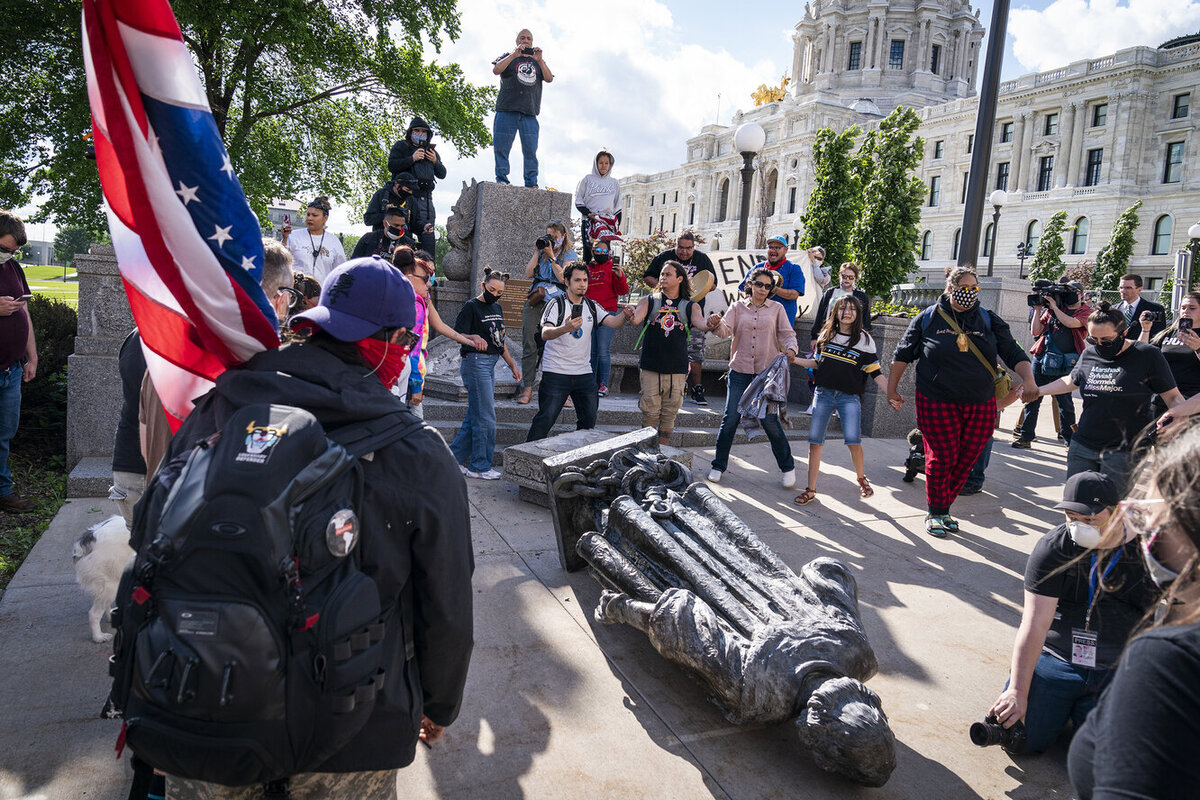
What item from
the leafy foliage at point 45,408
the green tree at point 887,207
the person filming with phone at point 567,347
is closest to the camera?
the person filming with phone at point 567,347

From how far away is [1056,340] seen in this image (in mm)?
9305

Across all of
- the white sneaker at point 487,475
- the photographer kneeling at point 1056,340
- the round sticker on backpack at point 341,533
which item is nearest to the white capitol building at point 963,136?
the photographer kneeling at point 1056,340

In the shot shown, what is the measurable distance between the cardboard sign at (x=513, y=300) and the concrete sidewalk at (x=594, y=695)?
501 cm

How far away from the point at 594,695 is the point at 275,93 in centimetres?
2008

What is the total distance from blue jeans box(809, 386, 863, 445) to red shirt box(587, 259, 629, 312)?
112 inches

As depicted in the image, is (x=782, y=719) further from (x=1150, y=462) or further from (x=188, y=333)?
(x=188, y=333)

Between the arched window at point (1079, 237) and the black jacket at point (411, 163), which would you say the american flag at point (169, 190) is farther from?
the arched window at point (1079, 237)

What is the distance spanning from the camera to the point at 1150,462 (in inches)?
58.2

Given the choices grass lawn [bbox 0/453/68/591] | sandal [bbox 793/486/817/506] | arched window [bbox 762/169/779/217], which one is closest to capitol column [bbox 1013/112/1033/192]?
arched window [bbox 762/169/779/217]

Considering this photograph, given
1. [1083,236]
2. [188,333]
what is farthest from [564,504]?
[1083,236]

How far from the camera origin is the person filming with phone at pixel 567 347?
21.6 feet

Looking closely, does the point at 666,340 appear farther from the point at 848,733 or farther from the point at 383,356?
the point at 383,356

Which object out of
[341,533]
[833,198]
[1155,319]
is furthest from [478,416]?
[833,198]

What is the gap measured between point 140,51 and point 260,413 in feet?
4.34
